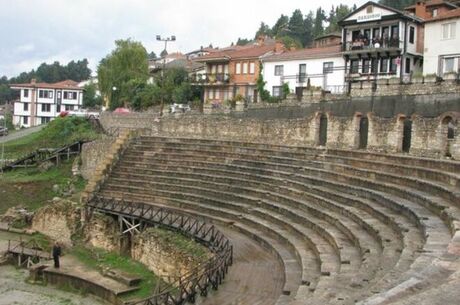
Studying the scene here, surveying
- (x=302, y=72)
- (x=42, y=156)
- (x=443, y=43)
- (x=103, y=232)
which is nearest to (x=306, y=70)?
(x=302, y=72)

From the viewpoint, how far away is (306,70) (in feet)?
137

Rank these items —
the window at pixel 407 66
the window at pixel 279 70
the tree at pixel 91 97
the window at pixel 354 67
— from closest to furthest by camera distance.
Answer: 1. the window at pixel 407 66
2. the window at pixel 354 67
3. the window at pixel 279 70
4. the tree at pixel 91 97

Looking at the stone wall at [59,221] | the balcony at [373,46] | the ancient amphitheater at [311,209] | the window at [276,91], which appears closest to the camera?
the ancient amphitheater at [311,209]

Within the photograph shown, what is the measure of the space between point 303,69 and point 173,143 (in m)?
13.9

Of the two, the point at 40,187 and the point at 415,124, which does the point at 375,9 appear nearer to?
the point at 415,124

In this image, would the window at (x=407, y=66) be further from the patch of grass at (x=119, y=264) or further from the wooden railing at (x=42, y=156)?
the patch of grass at (x=119, y=264)

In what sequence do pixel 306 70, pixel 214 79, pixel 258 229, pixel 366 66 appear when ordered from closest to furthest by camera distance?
1. pixel 258 229
2. pixel 366 66
3. pixel 306 70
4. pixel 214 79

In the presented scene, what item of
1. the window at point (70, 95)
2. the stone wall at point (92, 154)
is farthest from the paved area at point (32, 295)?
the window at point (70, 95)

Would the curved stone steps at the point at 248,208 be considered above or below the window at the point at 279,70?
below

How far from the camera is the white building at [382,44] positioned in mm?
36375

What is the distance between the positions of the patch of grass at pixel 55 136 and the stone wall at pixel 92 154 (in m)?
4.43

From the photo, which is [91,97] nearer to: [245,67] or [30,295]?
[245,67]

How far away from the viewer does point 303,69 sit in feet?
138

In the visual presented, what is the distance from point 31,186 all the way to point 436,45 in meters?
25.8
